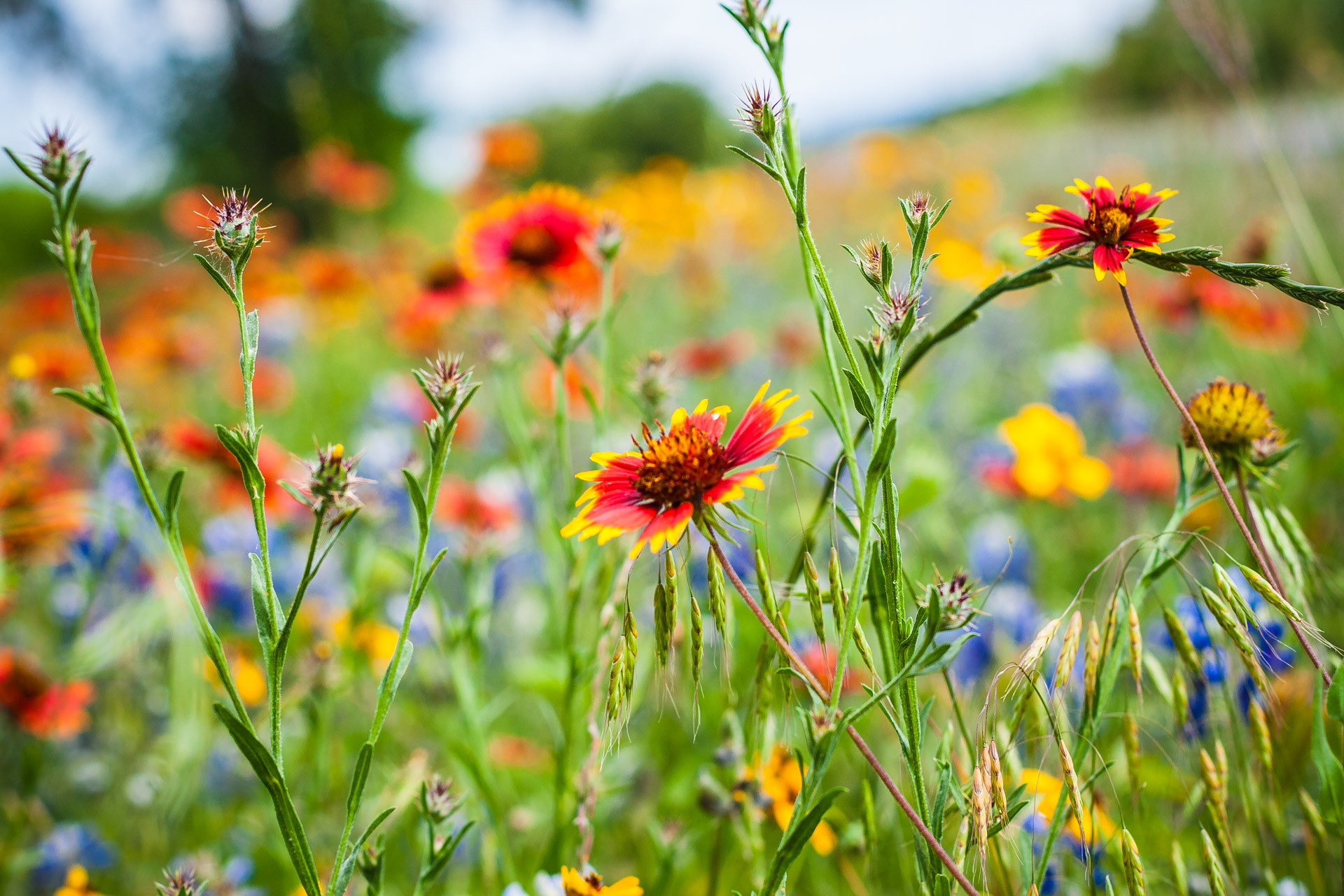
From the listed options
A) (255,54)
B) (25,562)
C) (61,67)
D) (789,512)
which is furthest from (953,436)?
(61,67)

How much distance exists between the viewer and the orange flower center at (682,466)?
490 mm

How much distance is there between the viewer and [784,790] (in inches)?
32.5

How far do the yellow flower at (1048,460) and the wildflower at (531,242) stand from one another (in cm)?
79

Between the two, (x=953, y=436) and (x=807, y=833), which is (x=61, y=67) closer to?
(x=953, y=436)

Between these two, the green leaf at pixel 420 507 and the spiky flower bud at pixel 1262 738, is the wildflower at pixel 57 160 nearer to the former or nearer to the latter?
the green leaf at pixel 420 507

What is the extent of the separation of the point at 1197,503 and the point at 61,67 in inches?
424

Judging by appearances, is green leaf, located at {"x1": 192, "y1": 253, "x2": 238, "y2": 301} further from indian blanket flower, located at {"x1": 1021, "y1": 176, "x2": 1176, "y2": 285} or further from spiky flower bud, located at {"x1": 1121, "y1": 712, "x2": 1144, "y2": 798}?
spiky flower bud, located at {"x1": 1121, "y1": 712, "x2": 1144, "y2": 798}

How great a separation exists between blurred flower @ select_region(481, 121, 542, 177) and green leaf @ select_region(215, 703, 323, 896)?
3.21 metres

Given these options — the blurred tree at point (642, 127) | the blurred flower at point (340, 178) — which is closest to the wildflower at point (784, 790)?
the blurred flower at point (340, 178)

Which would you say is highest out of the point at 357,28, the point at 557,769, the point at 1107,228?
the point at 357,28

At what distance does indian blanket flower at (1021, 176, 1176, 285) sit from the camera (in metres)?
0.46

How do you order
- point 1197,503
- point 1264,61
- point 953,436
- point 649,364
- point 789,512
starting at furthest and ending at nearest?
point 1264,61
point 953,436
point 789,512
point 649,364
point 1197,503

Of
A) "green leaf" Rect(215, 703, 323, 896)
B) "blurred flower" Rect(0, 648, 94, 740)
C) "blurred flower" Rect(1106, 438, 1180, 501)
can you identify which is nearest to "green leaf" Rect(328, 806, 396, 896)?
"green leaf" Rect(215, 703, 323, 896)

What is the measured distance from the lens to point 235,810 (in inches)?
46.1
